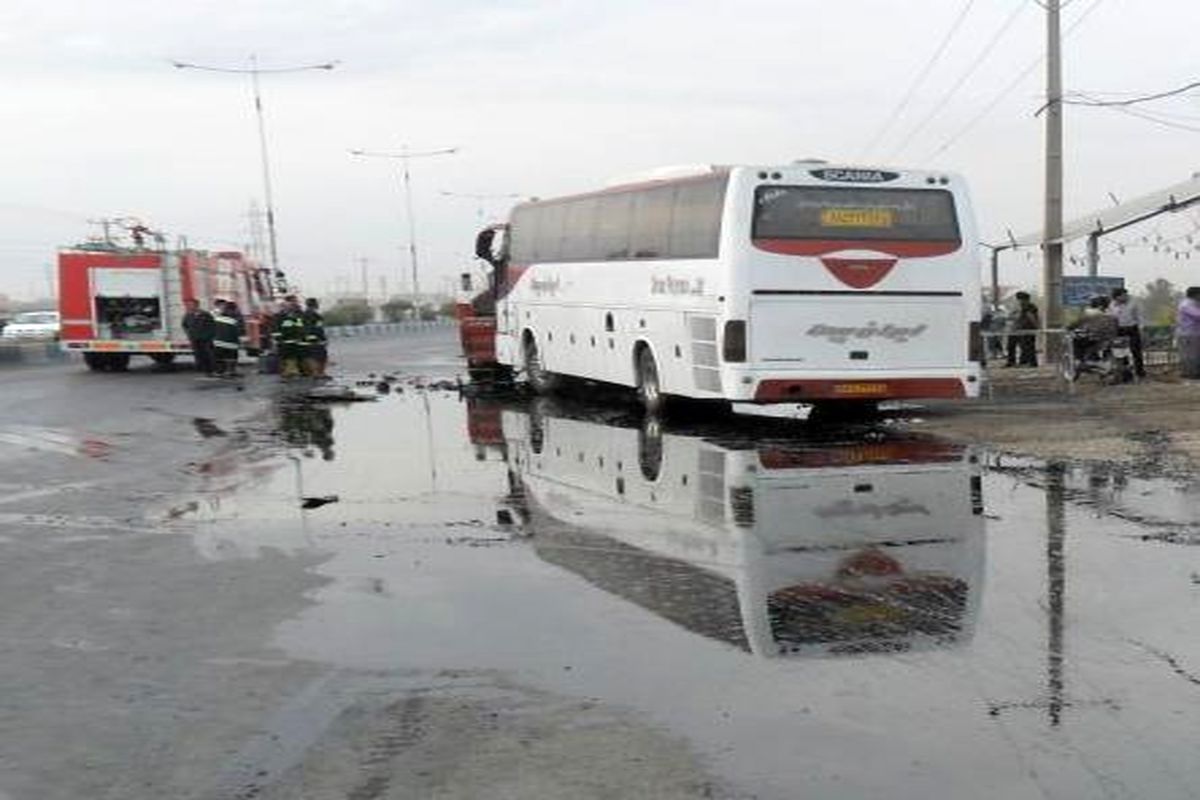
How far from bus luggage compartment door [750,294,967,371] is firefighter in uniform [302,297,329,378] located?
14.3 m

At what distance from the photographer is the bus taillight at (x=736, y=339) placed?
573 inches

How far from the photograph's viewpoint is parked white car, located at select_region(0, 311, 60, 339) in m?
50.7

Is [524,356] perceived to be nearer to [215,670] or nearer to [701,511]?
[701,511]

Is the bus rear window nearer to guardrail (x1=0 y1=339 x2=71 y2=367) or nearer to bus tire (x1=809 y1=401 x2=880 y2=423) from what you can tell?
bus tire (x1=809 y1=401 x2=880 y2=423)

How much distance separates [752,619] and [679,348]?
963cm

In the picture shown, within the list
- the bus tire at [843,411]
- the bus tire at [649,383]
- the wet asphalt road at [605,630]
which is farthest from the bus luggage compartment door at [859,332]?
the bus tire at [649,383]

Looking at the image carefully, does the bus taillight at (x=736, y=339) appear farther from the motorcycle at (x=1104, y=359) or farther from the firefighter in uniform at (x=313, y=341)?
the firefighter in uniform at (x=313, y=341)

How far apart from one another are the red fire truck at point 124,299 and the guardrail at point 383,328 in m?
23.8

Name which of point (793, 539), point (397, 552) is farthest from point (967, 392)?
point (397, 552)

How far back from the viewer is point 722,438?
14.6 m

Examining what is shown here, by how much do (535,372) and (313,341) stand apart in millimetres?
7033

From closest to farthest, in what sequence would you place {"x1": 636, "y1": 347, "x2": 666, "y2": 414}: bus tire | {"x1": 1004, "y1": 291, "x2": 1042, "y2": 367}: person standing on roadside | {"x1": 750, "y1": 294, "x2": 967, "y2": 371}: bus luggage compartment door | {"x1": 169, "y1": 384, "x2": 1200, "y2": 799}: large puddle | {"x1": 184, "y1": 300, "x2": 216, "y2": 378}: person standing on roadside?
{"x1": 169, "y1": 384, "x2": 1200, "y2": 799}: large puddle < {"x1": 750, "y1": 294, "x2": 967, "y2": 371}: bus luggage compartment door < {"x1": 636, "y1": 347, "x2": 666, "y2": 414}: bus tire < {"x1": 1004, "y1": 291, "x2": 1042, "y2": 367}: person standing on roadside < {"x1": 184, "y1": 300, "x2": 216, "y2": 378}: person standing on roadside

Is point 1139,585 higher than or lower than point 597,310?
lower

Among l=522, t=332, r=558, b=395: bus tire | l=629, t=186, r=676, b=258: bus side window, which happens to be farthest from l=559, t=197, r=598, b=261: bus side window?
l=522, t=332, r=558, b=395: bus tire
